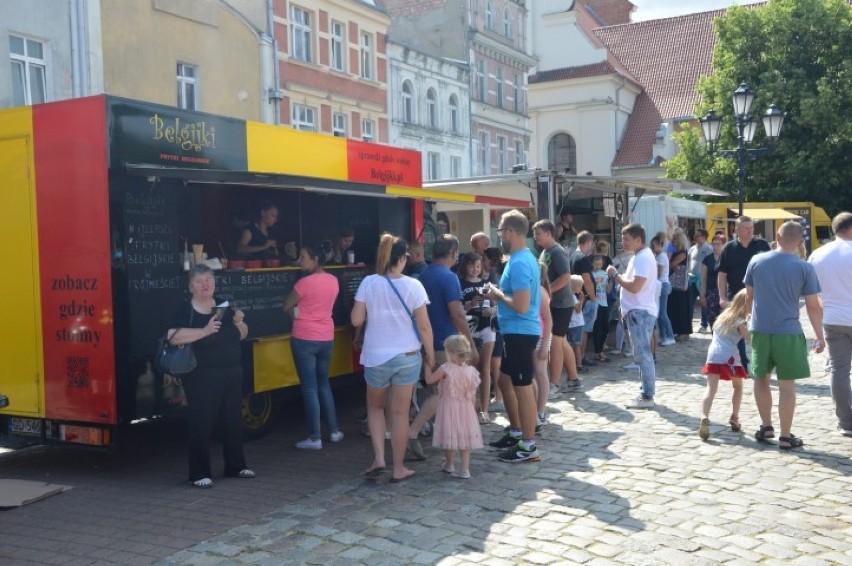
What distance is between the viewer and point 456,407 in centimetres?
699

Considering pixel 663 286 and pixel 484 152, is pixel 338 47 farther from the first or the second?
pixel 663 286

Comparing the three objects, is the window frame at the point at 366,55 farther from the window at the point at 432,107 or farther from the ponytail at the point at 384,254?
the ponytail at the point at 384,254

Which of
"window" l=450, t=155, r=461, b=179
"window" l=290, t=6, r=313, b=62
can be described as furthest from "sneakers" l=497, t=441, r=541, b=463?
"window" l=450, t=155, r=461, b=179

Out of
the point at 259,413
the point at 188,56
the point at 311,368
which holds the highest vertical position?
the point at 188,56

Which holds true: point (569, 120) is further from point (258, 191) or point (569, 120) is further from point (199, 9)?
point (258, 191)

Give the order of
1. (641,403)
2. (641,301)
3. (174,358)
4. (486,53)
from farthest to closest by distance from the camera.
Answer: (486,53)
(641,403)
(641,301)
(174,358)

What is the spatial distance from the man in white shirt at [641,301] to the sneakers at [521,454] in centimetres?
245

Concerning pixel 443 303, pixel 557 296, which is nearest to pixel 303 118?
pixel 557 296

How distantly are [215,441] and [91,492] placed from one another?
195 centimetres

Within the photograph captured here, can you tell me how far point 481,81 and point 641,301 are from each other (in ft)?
104

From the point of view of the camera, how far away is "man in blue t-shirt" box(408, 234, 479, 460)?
761 centimetres

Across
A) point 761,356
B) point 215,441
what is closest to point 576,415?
point 761,356

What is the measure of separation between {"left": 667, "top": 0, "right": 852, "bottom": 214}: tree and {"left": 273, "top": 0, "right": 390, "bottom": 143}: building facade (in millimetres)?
13248

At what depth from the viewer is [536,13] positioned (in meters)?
53.6
